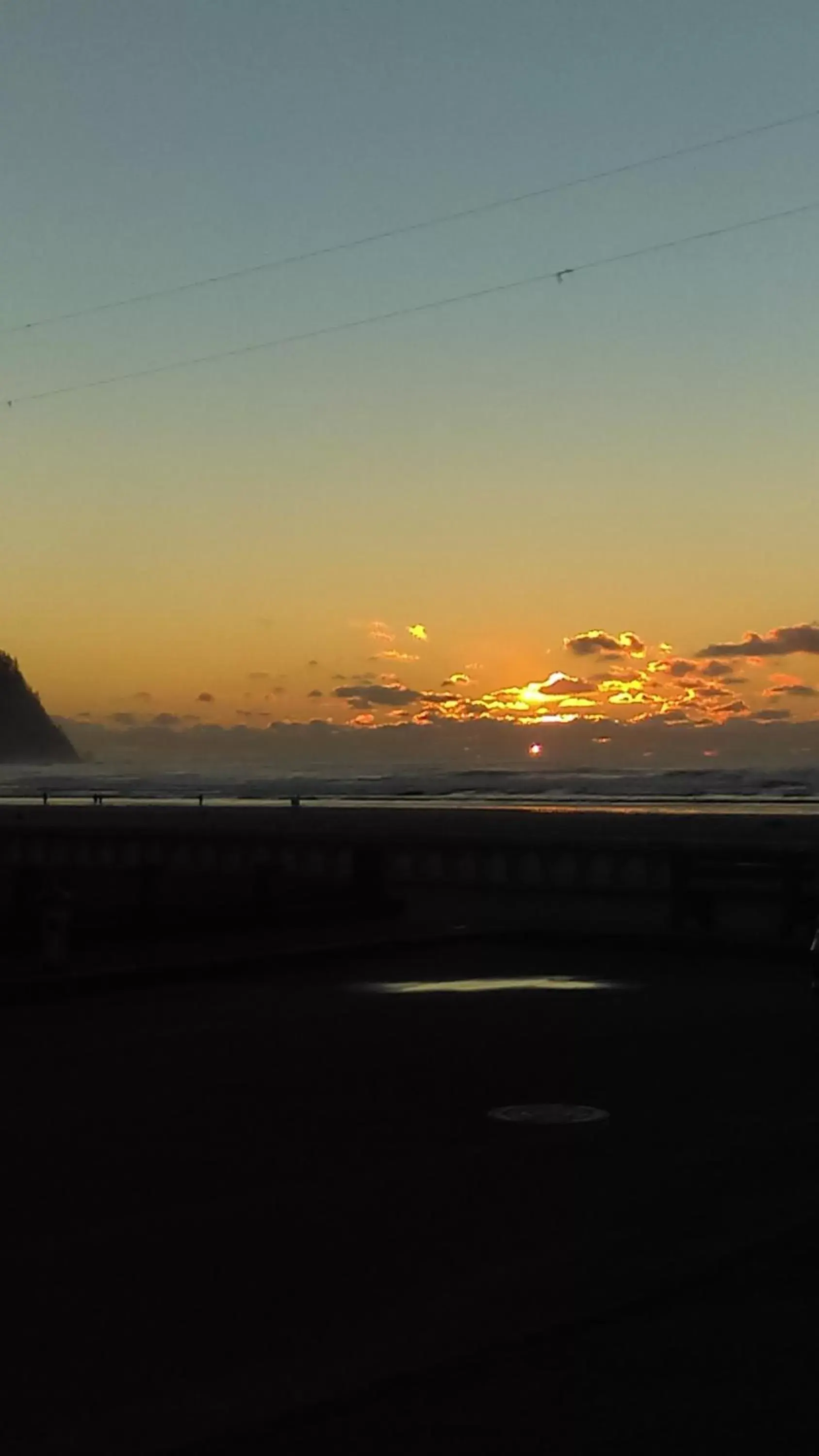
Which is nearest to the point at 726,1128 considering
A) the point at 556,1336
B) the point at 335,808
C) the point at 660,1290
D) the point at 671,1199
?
the point at 671,1199

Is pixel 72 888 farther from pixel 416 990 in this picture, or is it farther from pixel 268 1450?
pixel 268 1450

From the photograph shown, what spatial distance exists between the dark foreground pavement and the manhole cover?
0.18 metres

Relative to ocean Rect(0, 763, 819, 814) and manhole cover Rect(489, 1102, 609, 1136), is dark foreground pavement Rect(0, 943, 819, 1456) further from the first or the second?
ocean Rect(0, 763, 819, 814)

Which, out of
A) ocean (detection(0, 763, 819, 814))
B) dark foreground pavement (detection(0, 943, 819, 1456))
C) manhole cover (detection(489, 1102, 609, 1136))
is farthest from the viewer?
ocean (detection(0, 763, 819, 814))

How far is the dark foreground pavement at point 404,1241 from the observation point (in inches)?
231

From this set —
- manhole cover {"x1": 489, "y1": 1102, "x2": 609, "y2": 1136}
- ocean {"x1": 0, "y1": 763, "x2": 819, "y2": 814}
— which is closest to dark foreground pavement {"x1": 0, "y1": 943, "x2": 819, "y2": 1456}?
manhole cover {"x1": 489, "y1": 1102, "x2": 609, "y2": 1136}

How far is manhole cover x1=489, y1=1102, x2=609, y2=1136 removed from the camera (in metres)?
10.5

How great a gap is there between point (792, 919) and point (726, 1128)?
1146 cm

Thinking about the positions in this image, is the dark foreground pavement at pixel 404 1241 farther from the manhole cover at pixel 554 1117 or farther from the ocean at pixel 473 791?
the ocean at pixel 473 791

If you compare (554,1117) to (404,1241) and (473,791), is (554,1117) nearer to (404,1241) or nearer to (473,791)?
(404,1241)

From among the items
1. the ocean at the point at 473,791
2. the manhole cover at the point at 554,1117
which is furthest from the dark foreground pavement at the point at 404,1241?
the ocean at the point at 473,791

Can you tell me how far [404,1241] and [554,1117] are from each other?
303 cm

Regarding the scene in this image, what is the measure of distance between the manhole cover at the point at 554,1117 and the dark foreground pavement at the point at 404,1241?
18cm

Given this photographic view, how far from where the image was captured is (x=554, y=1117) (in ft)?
35.6
